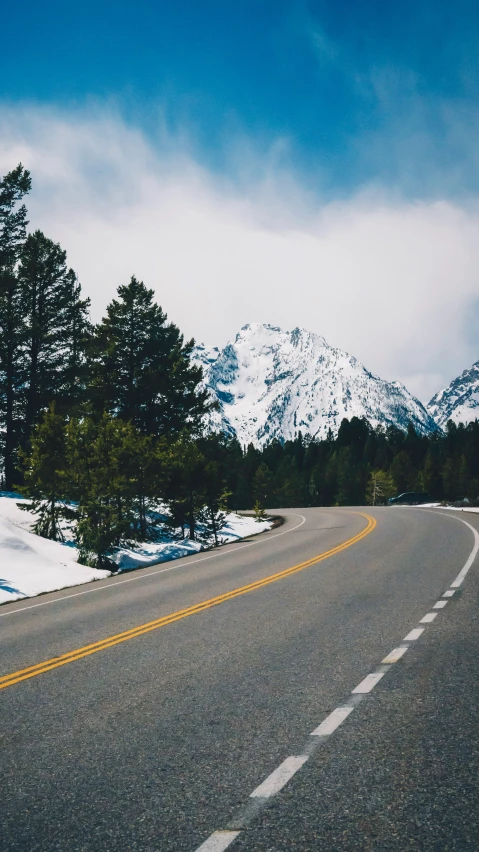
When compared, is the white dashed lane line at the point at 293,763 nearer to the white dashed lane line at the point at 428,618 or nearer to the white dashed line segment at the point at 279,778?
the white dashed line segment at the point at 279,778

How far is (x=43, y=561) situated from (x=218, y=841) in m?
16.9

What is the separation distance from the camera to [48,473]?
2383 centimetres

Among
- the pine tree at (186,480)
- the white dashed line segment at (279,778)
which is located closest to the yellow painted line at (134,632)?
the white dashed line segment at (279,778)

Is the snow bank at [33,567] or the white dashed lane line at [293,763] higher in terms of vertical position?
the white dashed lane line at [293,763]

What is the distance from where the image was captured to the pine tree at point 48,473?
935 inches

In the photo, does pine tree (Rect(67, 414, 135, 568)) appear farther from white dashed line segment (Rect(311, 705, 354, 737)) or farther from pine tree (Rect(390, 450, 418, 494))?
pine tree (Rect(390, 450, 418, 494))

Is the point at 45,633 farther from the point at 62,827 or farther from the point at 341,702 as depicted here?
the point at 62,827

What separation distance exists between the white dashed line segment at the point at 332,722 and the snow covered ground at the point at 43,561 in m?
10.5

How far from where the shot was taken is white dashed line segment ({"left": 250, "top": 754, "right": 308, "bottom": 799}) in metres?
3.65

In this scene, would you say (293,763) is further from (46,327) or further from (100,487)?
(46,327)

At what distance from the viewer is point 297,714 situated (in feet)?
16.4

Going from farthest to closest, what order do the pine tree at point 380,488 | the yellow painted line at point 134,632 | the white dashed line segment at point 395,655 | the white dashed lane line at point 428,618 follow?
the pine tree at point 380,488 < the white dashed lane line at point 428,618 < the yellow painted line at point 134,632 < the white dashed line segment at point 395,655

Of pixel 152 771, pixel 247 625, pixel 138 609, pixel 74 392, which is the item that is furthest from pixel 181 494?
pixel 152 771

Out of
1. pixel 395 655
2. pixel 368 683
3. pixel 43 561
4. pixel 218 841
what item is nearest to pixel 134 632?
pixel 395 655
